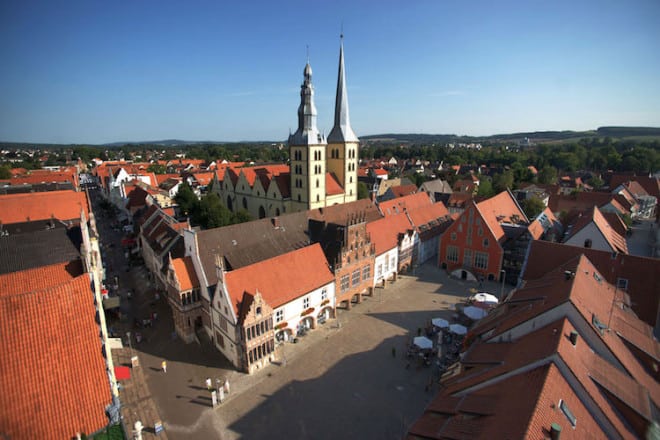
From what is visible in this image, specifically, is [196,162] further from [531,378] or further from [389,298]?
[531,378]

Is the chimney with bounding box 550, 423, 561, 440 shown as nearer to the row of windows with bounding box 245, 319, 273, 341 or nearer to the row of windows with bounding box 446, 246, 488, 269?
the row of windows with bounding box 245, 319, 273, 341

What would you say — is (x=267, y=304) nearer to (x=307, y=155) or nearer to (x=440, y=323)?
(x=440, y=323)

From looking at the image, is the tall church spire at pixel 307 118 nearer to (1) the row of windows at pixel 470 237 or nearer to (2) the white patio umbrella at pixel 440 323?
(1) the row of windows at pixel 470 237

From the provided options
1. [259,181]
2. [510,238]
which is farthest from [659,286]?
[259,181]

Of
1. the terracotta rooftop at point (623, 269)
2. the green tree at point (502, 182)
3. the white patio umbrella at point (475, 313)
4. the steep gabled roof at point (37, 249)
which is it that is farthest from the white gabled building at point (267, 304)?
the green tree at point (502, 182)

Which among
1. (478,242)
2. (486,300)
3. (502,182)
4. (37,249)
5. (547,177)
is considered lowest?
(486,300)

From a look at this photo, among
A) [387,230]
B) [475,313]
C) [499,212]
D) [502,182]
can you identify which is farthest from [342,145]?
[502,182]
